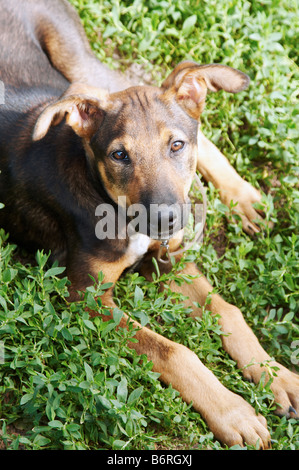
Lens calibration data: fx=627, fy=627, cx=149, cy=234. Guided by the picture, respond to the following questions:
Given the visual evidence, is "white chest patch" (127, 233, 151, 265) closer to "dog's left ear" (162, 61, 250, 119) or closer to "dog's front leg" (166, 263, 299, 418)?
"dog's front leg" (166, 263, 299, 418)

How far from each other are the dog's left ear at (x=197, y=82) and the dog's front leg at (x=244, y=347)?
1316mm

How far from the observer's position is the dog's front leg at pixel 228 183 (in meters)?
5.64

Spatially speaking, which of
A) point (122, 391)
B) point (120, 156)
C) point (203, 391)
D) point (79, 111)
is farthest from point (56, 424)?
point (79, 111)

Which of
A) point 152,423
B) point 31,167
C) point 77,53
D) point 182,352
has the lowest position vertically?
point 152,423

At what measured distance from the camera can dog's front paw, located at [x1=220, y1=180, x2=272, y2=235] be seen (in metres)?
5.60

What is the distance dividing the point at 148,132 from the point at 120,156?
9.7 inches

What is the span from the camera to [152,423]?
434cm

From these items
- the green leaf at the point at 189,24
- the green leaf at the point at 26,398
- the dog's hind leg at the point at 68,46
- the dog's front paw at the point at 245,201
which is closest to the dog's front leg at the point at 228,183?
the dog's front paw at the point at 245,201

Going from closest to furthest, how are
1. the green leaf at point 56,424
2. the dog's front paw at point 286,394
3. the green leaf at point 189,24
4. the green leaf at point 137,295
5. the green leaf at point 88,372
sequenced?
the green leaf at point 56,424, the green leaf at point 88,372, the dog's front paw at point 286,394, the green leaf at point 137,295, the green leaf at point 189,24

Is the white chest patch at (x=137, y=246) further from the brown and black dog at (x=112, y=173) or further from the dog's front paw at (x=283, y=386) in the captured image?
the dog's front paw at (x=283, y=386)

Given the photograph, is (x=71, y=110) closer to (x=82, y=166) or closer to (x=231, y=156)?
(x=82, y=166)

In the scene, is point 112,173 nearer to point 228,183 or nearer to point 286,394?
point 228,183

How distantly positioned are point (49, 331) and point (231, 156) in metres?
2.63
